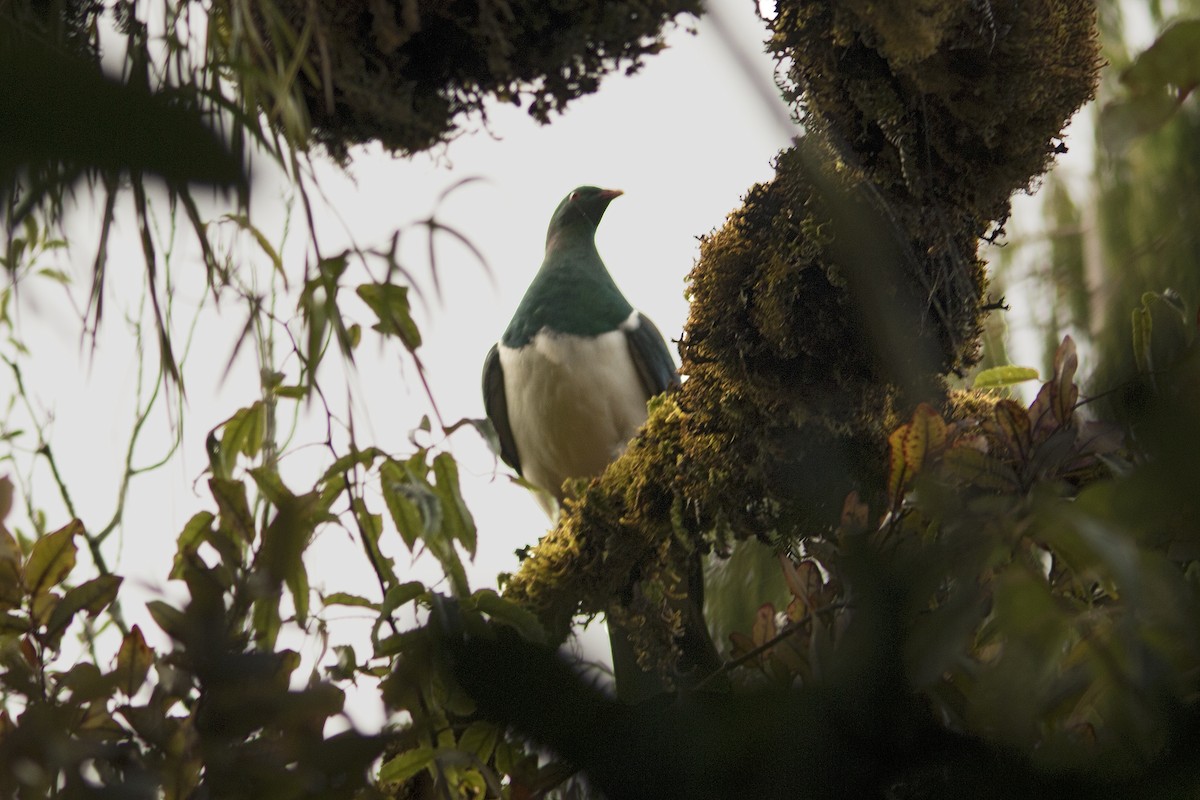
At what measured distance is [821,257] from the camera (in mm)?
1413

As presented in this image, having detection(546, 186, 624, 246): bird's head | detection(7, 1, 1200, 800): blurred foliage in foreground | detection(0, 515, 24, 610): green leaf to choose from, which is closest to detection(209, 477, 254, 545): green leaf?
detection(7, 1, 1200, 800): blurred foliage in foreground

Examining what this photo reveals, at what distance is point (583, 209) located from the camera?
2900 mm

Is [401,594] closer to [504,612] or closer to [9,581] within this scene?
[504,612]

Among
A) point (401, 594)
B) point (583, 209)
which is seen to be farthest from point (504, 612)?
point (583, 209)

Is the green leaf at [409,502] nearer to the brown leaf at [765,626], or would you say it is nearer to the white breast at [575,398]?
the brown leaf at [765,626]

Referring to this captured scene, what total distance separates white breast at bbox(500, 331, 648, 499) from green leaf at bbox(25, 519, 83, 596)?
163 cm

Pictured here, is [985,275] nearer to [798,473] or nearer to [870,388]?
[870,388]

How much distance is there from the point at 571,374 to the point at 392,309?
156 centimetres

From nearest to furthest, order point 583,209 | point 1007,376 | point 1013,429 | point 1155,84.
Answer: point 1155,84 → point 1013,429 → point 1007,376 → point 583,209

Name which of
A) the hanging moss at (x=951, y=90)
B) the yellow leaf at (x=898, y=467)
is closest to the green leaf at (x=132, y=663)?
the yellow leaf at (x=898, y=467)

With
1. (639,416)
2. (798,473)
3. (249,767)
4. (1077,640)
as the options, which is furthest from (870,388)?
(639,416)

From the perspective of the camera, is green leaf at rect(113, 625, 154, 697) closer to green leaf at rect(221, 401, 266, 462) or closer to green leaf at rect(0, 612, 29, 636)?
green leaf at rect(0, 612, 29, 636)

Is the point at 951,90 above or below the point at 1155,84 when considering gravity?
above

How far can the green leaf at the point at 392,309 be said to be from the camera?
3.32ft
